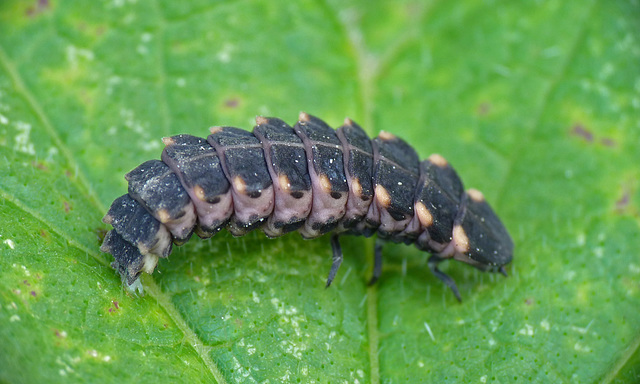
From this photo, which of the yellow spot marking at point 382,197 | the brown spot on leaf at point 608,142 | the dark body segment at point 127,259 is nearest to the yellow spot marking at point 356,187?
the yellow spot marking at point 382,197

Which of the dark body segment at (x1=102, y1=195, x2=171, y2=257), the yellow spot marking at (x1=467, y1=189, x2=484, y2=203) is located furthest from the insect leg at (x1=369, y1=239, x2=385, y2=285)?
the dark body segment at (x1=102, y1=195, x2=171, y2=257)

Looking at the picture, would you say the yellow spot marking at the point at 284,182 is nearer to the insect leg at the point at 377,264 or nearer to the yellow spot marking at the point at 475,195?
the insect leg at the point at 377,264

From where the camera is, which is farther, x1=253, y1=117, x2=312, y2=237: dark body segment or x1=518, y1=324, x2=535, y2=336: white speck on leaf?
x1=518, y1=324, x2=535, y2=336: white speck on leaf

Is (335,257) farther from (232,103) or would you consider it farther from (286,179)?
(232,103)

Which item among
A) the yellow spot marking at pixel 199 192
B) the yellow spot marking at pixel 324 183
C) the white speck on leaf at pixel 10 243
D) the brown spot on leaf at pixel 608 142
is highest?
the brown spot on leaf at pixel 608 142

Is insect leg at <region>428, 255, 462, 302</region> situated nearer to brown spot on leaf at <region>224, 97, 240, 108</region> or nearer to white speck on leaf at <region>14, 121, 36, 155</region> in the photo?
brown spot on leaf at <region>224, 97, 240, 108</region>

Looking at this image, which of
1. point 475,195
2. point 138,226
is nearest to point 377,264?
point 475,195

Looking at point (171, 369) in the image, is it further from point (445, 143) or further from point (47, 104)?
point (445, 143)
